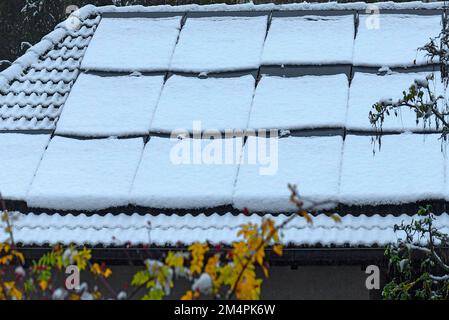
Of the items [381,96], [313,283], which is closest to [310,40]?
[381,96]

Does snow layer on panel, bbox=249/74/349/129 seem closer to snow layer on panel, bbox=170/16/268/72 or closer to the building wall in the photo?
snow layer on panel, bbox=170/16/268/72

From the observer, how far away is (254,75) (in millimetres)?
8359

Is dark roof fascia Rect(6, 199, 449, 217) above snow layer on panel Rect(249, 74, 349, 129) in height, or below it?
below

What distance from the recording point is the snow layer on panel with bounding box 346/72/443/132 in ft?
24.9

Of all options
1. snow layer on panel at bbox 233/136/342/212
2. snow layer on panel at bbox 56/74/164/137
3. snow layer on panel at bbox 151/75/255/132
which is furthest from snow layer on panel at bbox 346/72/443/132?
snow layer on panel at bbox 56/74/164/137

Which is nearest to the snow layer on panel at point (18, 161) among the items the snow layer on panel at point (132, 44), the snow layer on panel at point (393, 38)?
the snow layer on panel at point (132, 44)

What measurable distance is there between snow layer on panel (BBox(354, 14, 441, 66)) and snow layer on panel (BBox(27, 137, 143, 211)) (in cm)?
221

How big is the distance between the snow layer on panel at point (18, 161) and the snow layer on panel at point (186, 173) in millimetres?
895

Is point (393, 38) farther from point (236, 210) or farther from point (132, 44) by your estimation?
point (236, 210)

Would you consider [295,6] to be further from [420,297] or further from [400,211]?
[420,297]
